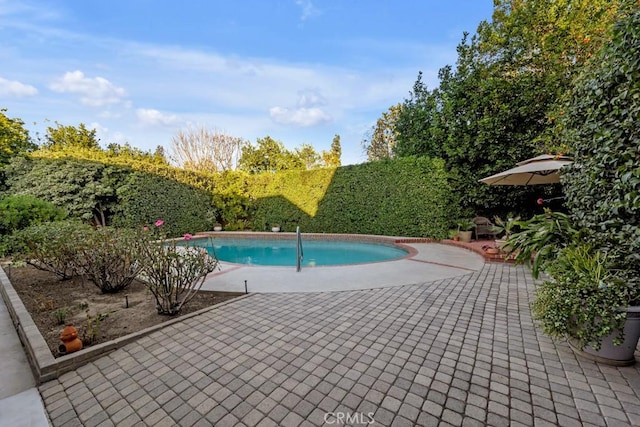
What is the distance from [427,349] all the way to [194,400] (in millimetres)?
2129

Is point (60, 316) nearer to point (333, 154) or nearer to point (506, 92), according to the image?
point (506, 92)

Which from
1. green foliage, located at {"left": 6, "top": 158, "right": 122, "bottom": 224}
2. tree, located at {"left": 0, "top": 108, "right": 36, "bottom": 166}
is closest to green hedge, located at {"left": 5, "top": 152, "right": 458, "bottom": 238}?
green foliage, located at {"left": 6, "top": 158, "right": 122, "bottom": 224}

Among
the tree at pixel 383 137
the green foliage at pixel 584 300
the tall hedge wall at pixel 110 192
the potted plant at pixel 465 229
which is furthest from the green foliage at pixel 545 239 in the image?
the tree at pixel 383 137

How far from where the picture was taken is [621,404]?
1817mm

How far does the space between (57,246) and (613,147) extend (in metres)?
7.78

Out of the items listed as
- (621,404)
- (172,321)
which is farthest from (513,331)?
(172,321)

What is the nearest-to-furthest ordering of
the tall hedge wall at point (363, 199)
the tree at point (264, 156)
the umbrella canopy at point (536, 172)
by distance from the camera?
the umbrella canopy at point (536, 172) → the tall hedge wall at point (363, 199) → the tree at point (264, 156)

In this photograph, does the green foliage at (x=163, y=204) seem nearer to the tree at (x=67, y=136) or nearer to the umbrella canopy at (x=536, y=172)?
the tree at (x=67, y=136)

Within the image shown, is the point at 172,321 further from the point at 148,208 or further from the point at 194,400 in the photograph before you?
the point at 148,208

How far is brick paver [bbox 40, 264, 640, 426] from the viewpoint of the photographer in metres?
1.78

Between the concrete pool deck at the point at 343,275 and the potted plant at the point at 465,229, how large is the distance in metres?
1.95

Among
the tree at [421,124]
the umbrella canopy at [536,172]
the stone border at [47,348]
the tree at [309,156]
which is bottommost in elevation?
the stone border at [47,348]

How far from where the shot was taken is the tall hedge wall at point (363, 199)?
9484mm

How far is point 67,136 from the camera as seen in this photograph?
58.8 feet
